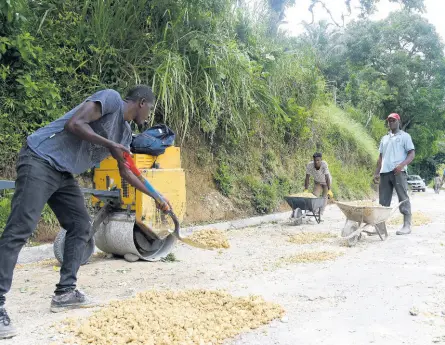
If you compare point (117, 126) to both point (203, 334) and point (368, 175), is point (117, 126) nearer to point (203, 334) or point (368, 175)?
point (203, 334)

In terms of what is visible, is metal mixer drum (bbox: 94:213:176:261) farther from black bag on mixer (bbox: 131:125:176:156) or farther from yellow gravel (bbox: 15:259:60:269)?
black bag on mixer (bbox: 131:125:176:156)

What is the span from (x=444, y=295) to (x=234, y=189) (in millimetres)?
7506

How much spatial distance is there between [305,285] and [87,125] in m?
2.70

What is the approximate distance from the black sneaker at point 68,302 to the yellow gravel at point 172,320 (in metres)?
0.25

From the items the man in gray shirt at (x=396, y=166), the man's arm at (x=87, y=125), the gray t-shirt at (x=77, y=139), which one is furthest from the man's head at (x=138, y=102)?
the man in gray shirt at (x=396, y=166)

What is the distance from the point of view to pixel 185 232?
8.85m

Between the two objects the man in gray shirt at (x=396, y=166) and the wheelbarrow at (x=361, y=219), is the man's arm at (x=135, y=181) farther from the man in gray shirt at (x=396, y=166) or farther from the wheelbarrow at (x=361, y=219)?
the man in gray shirt at (x=396, y=166)

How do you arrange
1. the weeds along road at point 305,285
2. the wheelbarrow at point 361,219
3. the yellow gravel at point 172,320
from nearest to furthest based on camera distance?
the yellow gravel at point 172,320, the weeds along road at point 305,285, the wheelbarrow at point 361,219

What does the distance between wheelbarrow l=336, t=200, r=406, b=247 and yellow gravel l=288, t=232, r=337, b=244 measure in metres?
0.50

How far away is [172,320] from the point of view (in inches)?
144

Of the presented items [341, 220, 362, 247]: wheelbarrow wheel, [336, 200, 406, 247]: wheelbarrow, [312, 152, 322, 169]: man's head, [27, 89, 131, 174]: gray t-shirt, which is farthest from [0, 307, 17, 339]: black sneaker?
[312, 152, 322, 169]: man's head

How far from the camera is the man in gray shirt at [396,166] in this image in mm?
8672

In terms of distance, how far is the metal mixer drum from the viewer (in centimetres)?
609

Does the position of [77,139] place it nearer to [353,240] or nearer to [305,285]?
[305,285]
